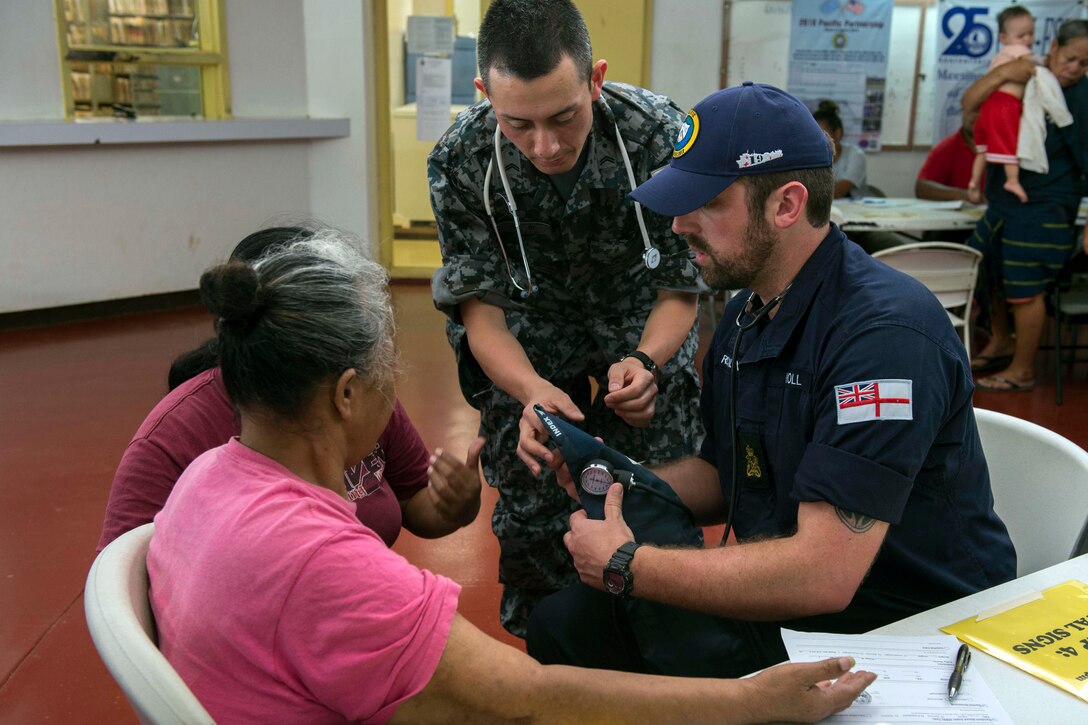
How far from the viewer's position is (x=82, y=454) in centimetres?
405

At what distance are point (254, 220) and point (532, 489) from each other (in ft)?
16.9

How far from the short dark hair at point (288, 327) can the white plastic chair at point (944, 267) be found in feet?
11.7

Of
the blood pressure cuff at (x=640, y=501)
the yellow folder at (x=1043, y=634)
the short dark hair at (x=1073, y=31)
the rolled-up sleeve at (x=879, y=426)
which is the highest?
the short dark hair at (x=1073, y=31)

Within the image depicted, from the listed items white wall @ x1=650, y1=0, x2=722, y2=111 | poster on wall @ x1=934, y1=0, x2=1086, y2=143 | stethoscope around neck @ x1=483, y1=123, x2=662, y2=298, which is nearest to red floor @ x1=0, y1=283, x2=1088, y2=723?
stethoscope around neck @ x1=483, y1=123, x2=662, y2=298

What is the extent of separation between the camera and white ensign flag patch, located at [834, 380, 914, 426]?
4.60 ft

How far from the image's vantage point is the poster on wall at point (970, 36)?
703 centimetres

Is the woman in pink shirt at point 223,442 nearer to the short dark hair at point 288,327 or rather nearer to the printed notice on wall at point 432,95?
the short dark hair at point 288,327

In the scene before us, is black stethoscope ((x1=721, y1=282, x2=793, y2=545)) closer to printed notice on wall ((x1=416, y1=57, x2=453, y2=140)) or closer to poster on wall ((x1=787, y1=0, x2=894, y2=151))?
printed notice on wall ((x1=416, y1=57, x2=453, y2=140))

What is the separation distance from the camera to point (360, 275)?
4.29 ft

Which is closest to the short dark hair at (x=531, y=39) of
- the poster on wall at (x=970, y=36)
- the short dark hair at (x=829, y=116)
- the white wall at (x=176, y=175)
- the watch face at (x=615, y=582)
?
the watch face at (x=615, y=582)

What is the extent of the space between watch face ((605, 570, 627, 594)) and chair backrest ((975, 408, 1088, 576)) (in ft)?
2.67

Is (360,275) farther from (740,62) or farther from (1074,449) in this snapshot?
(740,62)

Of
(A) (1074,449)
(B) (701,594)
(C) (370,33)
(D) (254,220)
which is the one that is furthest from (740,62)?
(B) (701,594)

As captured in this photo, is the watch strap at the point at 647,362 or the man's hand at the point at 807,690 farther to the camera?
the watch strap at the point at 647,362
